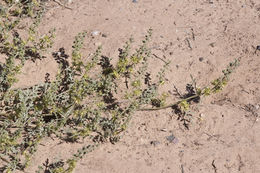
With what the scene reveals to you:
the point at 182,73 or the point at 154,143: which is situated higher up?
the point at 182,73

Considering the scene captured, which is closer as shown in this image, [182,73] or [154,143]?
[154,143]

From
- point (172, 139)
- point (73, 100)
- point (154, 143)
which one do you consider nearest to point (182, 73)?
point (172, 139)

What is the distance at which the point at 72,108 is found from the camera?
4.01m

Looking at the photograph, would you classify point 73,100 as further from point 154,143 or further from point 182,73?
point 182,73

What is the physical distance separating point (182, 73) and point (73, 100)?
144 centimetres

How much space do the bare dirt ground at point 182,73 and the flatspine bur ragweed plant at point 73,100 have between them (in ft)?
0.39

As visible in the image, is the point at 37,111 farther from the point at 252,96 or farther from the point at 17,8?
the point at 252,96

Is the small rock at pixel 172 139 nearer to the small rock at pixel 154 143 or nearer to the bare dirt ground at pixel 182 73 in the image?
the bare dirt ground at pixel 182 73

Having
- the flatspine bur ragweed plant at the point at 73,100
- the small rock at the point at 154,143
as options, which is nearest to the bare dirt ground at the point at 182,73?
the small rock at the point at 154,143

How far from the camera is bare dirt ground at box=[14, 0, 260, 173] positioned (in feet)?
13.0

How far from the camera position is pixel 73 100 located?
4.06m

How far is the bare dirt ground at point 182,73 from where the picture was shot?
396 centimetres

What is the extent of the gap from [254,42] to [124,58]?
5.77ft

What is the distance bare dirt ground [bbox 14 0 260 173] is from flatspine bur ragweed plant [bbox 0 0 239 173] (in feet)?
0.39
